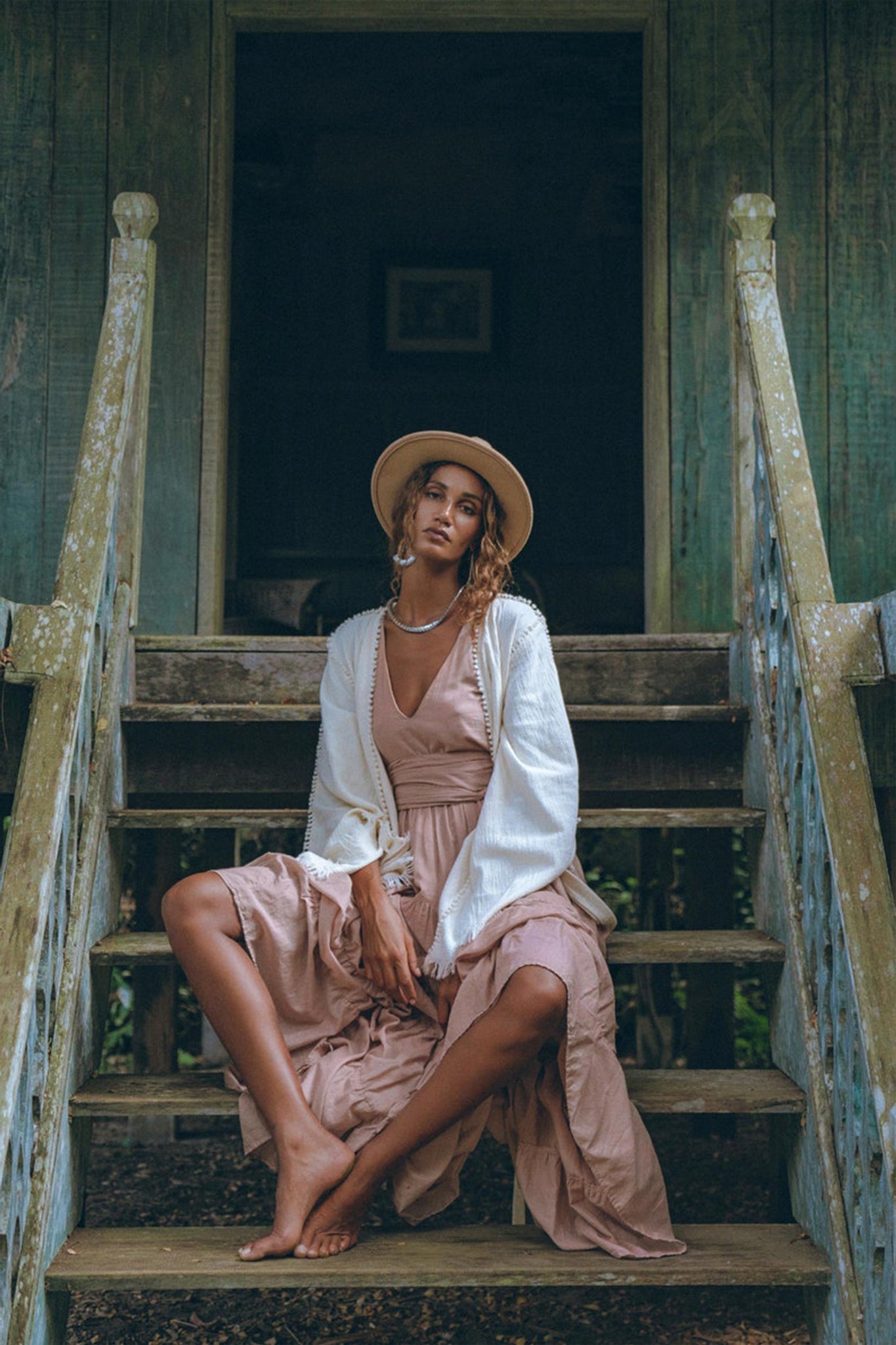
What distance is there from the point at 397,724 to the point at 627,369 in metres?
5.25

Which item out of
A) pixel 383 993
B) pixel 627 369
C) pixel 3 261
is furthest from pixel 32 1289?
pixel 627 369

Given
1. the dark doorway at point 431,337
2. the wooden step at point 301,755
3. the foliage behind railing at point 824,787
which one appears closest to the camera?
the foliage behind railing at point 824,787

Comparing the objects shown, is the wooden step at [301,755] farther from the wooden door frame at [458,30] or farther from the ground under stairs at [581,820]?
the wooden door frame at [458,30]

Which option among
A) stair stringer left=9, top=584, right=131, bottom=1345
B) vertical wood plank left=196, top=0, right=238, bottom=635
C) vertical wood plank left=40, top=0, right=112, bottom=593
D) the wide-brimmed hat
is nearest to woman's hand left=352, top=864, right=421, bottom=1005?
stair stringer left=9, top=584, right=131, bottom=1345

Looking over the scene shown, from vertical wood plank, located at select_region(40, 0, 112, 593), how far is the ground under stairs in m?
1.00

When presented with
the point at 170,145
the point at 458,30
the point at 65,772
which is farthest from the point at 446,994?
the point at 458,30

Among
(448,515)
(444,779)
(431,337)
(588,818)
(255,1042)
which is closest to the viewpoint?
(255,1042)

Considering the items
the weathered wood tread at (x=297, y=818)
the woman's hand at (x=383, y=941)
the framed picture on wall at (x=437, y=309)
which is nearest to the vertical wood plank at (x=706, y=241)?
the weathered wood tread at (x=297, y=818)

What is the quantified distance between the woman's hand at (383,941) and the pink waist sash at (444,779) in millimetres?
203

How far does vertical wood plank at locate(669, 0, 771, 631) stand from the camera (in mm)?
3805

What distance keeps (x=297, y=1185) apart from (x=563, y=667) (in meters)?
1.51

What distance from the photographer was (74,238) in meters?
3.86

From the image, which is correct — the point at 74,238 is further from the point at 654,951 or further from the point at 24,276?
the point at 654,951

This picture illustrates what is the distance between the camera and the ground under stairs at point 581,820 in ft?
6.58
